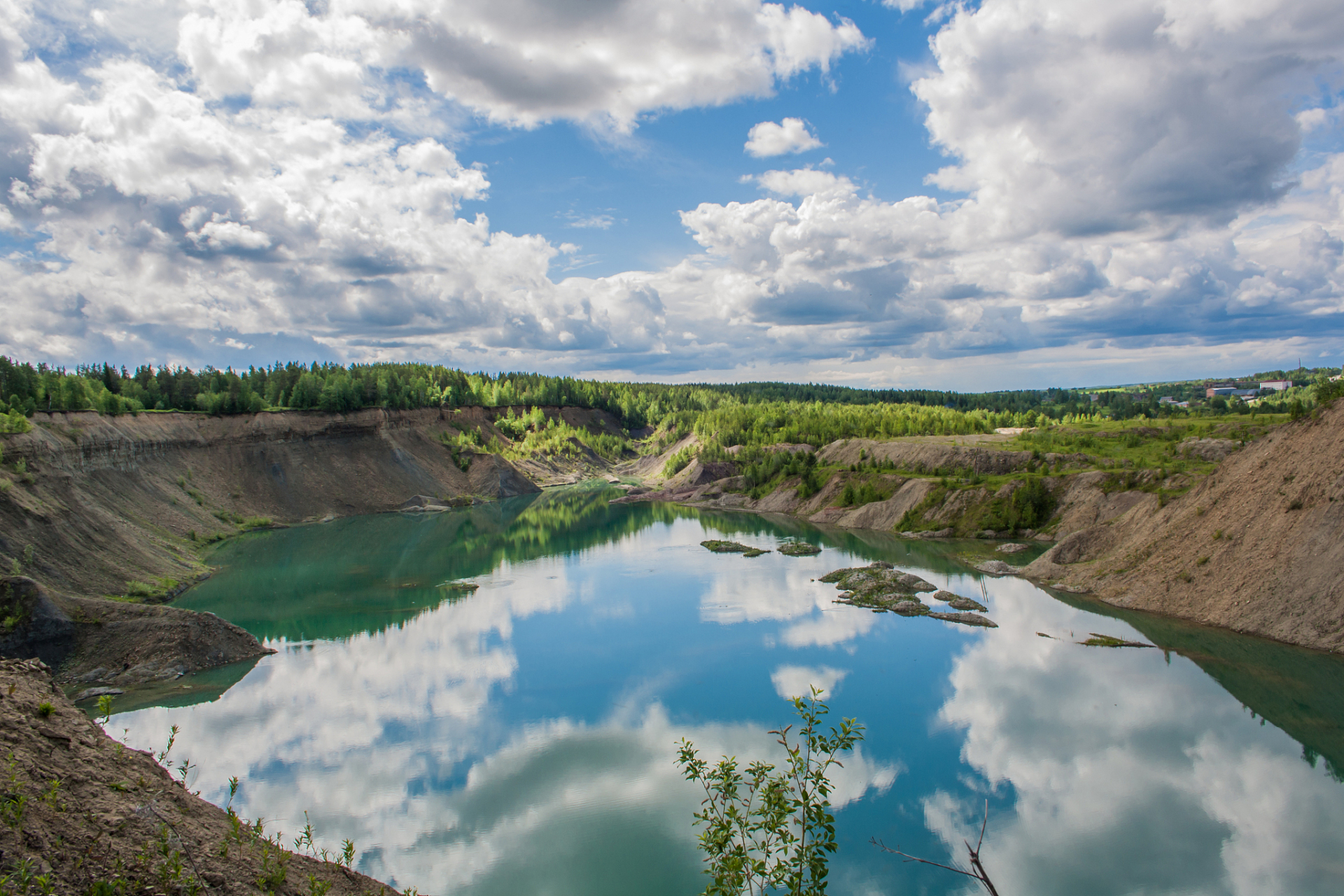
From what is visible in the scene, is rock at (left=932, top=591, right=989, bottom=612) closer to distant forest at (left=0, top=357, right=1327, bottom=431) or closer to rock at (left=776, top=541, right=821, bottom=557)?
rock at (left=776, top=541, right=821, bottom=557)

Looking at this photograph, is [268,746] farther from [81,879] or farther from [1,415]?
[1,415]

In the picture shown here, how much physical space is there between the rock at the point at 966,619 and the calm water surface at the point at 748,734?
2.56ft

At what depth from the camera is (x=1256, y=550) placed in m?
33.6

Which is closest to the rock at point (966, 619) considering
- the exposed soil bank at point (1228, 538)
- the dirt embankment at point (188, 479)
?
the exposed soil bank at point (1228, 538)

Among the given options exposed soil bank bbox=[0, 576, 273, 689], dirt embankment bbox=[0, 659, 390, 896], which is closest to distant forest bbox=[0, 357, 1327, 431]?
exposed soil bank bbox=[0, 576, 273, 689]

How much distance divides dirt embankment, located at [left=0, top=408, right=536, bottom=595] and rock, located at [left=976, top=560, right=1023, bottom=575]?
176ft

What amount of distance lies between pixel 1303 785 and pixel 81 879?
28.8 meters

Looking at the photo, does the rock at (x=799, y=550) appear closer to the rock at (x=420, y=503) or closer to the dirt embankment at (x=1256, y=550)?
the dirt embankment at (x=1256, y=550)

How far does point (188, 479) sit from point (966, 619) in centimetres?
7507

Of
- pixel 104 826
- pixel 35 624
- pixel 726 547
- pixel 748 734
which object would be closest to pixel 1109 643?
pixel 748 734

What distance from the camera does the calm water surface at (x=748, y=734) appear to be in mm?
17656

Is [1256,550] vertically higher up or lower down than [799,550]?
higher up

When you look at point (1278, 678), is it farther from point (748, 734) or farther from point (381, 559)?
point (381, 559)

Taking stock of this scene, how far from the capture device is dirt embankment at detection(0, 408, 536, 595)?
4012 cm
